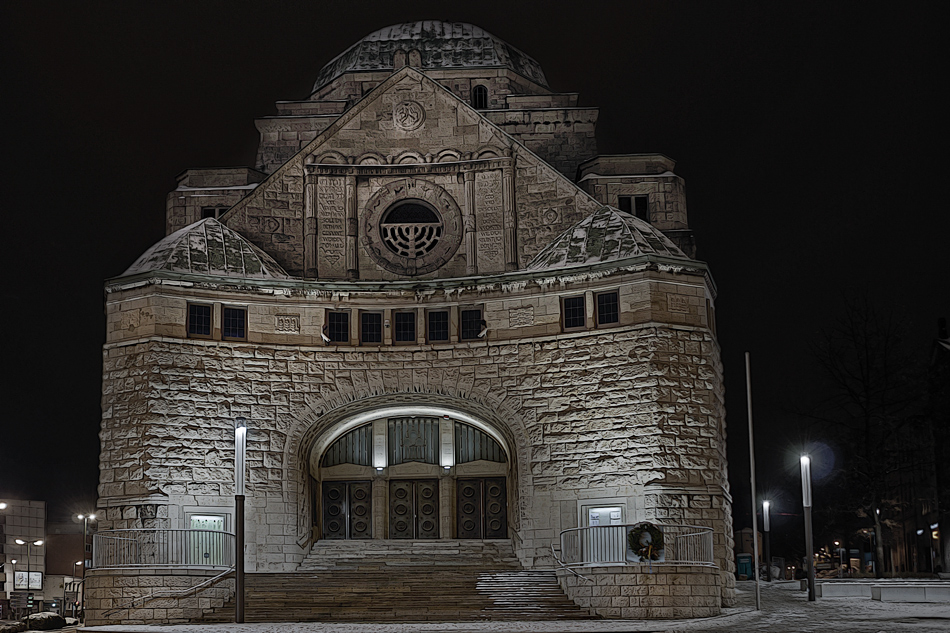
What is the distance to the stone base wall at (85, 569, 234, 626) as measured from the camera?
23.2 metres

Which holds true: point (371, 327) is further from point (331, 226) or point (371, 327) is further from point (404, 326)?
point (331, 226)

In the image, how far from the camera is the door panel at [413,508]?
2989cm

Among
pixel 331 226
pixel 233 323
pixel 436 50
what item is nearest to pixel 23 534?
pixel 436 50

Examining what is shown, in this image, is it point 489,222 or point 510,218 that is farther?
point 489,222

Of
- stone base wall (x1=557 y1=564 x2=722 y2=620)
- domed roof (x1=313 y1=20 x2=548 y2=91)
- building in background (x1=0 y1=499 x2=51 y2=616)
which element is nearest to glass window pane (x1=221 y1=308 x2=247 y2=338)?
stone base wall (x1=557 y1=564 x2=722 y2=620)

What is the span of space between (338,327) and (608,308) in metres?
6.98

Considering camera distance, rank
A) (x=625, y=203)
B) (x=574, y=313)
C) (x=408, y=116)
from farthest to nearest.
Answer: (x=625, y=203) → (x=408, y=116) → (x=574, y=313)

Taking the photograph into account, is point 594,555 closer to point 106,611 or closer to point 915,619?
point 915,619

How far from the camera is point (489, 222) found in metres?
31.4

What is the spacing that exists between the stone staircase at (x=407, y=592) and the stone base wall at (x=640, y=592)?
0.44m

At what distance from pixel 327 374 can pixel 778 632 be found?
46.1 feet

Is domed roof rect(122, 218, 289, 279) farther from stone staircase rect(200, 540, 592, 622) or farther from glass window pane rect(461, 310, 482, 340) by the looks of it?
stone staircase rect(200, 540, 592, 622)

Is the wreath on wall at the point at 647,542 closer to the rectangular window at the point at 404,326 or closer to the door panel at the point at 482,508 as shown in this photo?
the door panel at the point at 482,508

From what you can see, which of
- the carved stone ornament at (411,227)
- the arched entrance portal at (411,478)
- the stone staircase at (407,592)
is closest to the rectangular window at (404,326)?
the arched entrance portal at (411,478)
